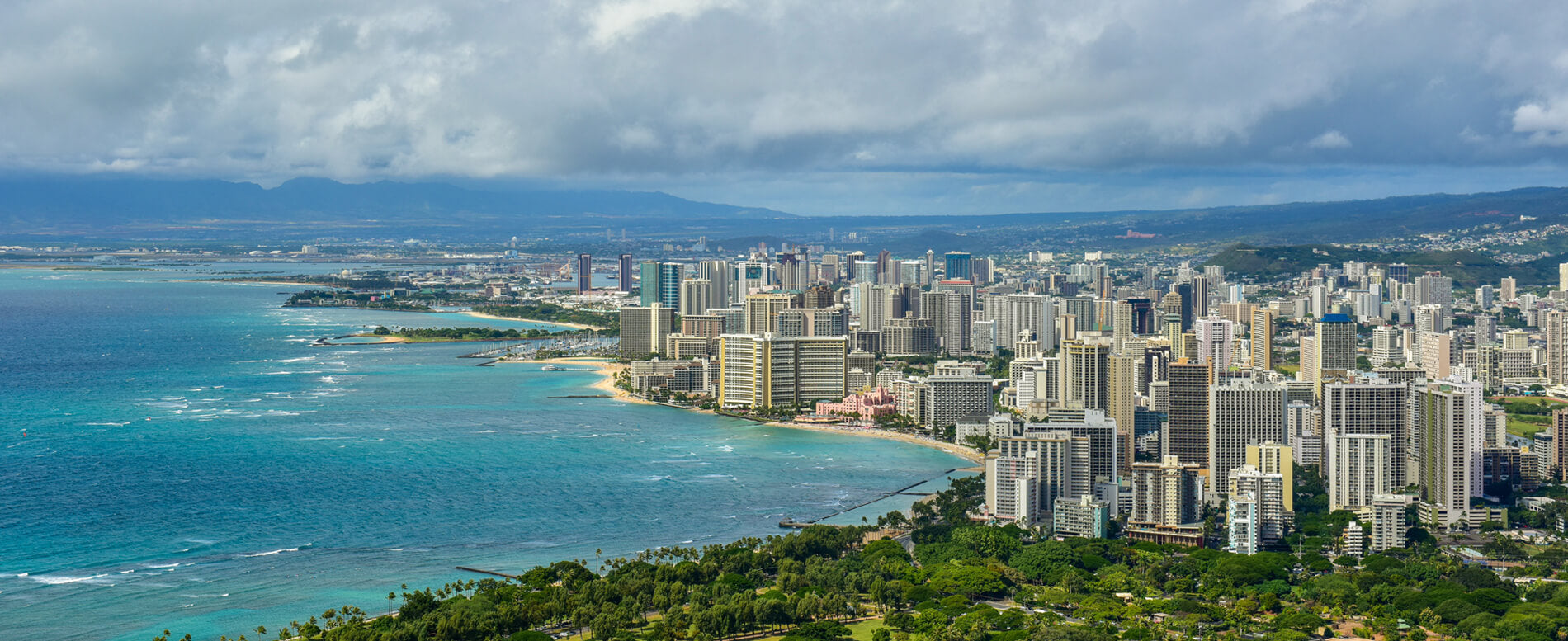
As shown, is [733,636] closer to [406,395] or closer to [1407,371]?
[1407,371]

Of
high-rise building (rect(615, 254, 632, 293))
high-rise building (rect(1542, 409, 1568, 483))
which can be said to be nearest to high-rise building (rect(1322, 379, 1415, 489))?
high-rise building (rect(1542, 409, 1568, 483))

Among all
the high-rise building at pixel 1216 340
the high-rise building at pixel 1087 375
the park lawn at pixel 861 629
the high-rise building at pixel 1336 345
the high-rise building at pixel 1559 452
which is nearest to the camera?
the park lawn at pixel 861 629

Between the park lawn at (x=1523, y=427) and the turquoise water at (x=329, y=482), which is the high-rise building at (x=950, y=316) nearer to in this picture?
the turquoise water at (x=329, y=482)

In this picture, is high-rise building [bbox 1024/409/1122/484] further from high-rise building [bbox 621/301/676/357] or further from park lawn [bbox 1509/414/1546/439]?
high-rise building [bbox 621/301/676/357]

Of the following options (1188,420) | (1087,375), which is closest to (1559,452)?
(1188,420)

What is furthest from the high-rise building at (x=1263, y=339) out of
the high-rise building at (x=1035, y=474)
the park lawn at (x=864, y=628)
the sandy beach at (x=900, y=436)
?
the park lawn at (x=864, y=628)

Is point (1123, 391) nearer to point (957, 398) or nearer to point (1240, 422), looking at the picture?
point (957, 398)
